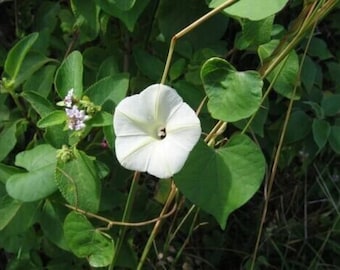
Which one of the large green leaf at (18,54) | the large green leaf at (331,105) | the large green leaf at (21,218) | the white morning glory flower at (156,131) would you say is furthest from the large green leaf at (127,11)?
the large green leaf at (331,105)

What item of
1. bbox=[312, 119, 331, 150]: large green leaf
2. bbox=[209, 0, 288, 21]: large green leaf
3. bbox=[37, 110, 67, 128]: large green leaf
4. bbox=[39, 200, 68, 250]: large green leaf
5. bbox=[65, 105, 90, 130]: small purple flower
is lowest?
bbox=[39, 200, 68, 250]: large green leaf

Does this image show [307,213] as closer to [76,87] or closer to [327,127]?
[327,127]

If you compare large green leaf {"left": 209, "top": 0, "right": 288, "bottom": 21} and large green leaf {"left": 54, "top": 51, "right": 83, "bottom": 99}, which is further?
large green leaf {"left": 54, "top": 51, "right": 83, "bottom": 99}

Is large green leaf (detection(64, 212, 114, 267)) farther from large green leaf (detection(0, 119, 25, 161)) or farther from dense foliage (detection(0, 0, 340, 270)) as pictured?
large green leaf (detection(0, 119, 25, 161))

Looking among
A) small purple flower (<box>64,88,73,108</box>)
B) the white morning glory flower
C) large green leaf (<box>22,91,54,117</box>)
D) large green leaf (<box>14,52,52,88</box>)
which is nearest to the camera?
the white morning glory flower

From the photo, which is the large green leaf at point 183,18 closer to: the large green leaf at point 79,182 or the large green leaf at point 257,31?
the large green leaf at point 257,31

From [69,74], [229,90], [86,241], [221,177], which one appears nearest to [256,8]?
[229,90]

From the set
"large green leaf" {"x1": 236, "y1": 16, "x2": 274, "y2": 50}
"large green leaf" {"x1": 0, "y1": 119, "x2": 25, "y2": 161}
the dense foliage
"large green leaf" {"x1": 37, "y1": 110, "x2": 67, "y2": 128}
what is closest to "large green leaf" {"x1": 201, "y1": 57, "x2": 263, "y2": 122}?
the dense foliage

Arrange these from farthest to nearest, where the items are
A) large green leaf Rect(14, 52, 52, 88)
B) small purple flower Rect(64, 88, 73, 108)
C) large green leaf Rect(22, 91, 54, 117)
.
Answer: large green leaf Rect(14, 52, 52, 88), large green leaf Rect(22, 91, 54, 117), small purple flower Rect(64, 88, 73, 108)
